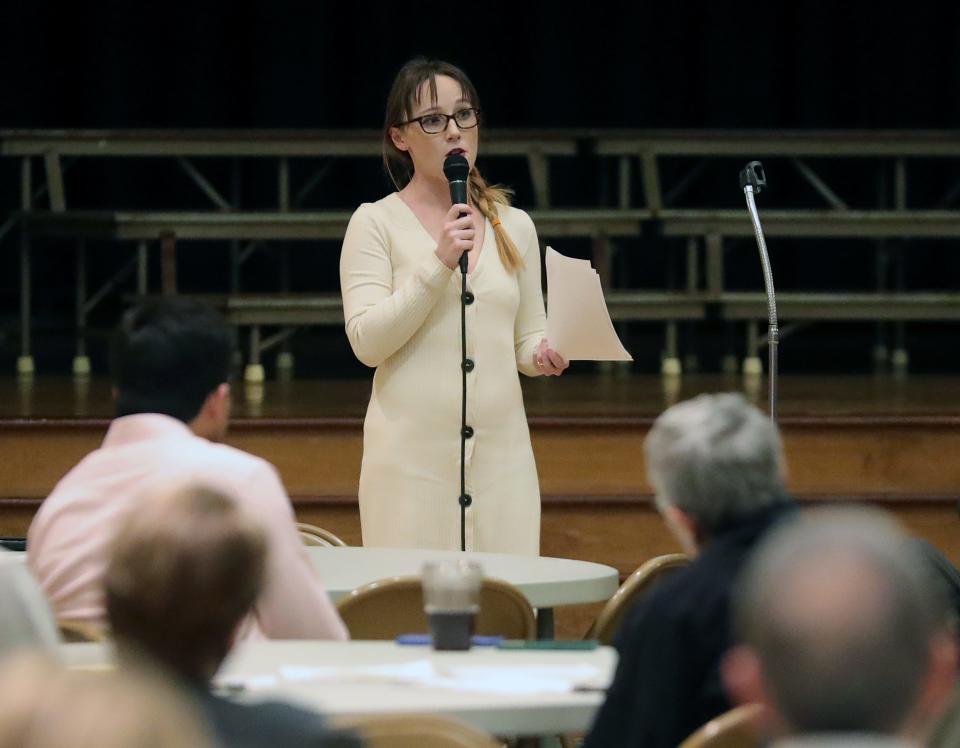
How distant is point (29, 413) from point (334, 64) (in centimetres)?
438

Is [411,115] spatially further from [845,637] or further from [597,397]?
[597,397]

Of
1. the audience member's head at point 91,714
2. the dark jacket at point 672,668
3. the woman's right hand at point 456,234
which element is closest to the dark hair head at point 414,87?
the woman's right hand at point 456,234

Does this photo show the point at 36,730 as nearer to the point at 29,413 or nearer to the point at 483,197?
the point at 483,197

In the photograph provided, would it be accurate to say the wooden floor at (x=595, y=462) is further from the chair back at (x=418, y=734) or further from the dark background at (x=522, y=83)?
the dark background at (x=522, y=83)

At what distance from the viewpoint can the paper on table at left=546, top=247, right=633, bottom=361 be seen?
144 inches

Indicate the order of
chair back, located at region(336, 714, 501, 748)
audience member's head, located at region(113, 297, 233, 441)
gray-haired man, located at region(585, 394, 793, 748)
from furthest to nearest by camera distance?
audience member's head, located at region(113, 297, 233, 441)
gray-haired man, located at region(585, 394, 793, 748)
chair back, located at region(336, 714, 501, 748)

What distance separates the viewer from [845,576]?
127 centimetres

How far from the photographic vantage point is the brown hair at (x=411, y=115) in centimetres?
382

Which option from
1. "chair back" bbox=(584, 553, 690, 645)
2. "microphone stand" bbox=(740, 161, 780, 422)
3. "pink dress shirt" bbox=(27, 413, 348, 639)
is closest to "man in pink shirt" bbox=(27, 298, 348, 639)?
"pink dress shirt" bbox=(27, 413, 348, 639)

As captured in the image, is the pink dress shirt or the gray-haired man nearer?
the gray-haired man

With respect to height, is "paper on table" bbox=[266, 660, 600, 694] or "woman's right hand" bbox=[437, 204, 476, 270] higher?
"woman's right hand" bbox=[437, 204, 476, 270]

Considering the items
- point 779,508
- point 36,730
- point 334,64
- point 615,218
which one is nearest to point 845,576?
point 36,730

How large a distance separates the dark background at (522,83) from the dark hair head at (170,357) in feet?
22.7

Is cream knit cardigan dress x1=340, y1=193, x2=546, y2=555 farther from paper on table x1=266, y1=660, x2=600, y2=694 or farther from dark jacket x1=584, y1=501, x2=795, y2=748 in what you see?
dark jacket x1=584, y1=501, x2=795, y2=748
